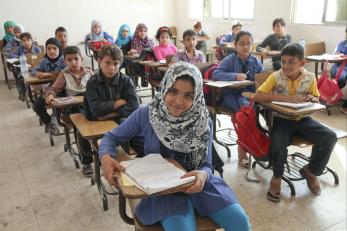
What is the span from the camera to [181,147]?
1355 mm

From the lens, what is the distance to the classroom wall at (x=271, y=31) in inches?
197

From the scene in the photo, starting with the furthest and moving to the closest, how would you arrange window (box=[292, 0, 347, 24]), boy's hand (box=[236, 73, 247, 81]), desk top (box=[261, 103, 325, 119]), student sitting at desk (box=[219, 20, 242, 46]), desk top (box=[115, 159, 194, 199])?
student sitting at desk (box=[219, 20, 242, 46])
window (box=[292, 0, 347, 24])
boy's hand (box=[236, 73, 247, 81])
desk top (box=[261, 103, 325, 119])
desk top (box=[115, 159, 194, 199])

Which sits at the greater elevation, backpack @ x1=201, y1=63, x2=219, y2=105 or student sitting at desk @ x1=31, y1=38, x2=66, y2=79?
student sitting at desk @ x1=31, y1=38, x2=66, y2=79

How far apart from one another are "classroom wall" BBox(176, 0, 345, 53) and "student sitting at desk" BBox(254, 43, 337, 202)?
313 cm

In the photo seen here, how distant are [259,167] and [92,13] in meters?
5.71

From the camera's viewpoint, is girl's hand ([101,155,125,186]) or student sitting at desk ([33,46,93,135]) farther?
student sitting at desk ([33,46,93,135])

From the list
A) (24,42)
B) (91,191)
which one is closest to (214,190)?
(91,191)

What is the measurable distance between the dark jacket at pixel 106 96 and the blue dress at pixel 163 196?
72 centimetres

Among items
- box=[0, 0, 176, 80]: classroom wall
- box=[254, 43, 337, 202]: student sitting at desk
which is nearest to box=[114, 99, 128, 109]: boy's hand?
box=[254, 43, 337, 202]: student sitting at desk

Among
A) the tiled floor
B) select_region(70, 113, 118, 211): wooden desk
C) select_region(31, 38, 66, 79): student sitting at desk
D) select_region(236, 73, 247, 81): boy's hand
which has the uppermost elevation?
select_region(31, 38, 66, 79): student sitting at desk

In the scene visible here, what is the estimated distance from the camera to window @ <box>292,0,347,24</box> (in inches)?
195

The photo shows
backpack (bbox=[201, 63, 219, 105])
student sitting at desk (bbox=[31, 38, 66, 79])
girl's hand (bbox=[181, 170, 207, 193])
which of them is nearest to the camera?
girl's hand (bbox=[181, 170, 207, 193])

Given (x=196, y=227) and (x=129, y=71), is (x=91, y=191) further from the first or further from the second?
(x=129, y=71)

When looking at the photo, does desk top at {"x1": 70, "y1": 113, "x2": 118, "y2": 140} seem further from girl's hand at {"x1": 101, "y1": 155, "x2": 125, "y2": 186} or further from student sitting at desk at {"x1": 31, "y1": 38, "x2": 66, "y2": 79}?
student sitting at desk at {"x1": 31, "y1": 38, "x2": 66, "y2": 79}
